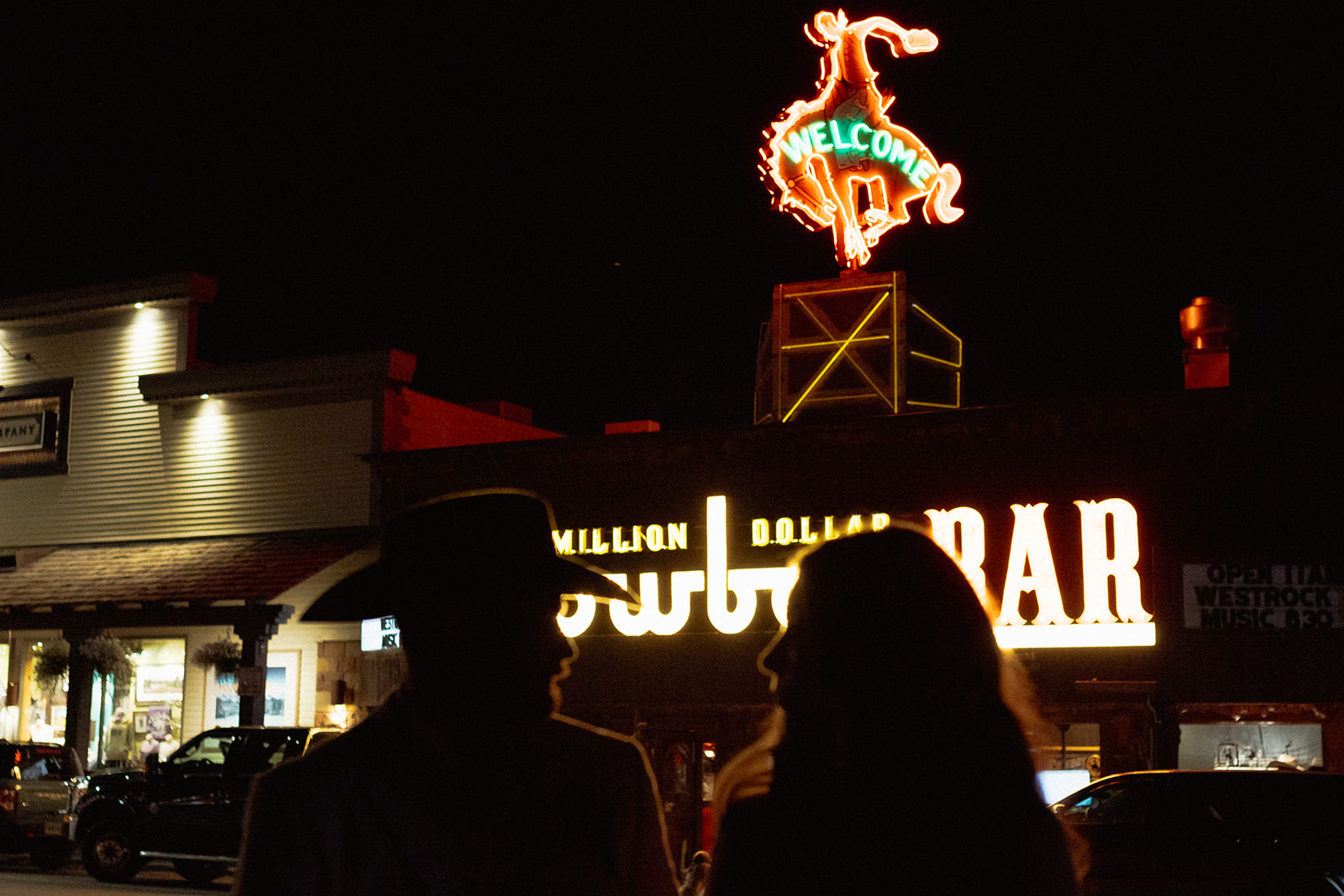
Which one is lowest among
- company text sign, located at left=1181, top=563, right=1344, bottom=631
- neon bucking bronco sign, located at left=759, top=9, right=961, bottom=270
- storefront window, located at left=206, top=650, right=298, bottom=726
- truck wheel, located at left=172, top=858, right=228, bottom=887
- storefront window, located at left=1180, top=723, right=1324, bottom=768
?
Result: truck wheel, located at left=172, top=858, right=228, bottom=887

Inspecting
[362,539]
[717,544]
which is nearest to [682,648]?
[717,544]

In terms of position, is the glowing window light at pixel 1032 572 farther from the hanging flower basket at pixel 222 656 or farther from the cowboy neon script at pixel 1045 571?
the hanging flower basket at pixel 222 656

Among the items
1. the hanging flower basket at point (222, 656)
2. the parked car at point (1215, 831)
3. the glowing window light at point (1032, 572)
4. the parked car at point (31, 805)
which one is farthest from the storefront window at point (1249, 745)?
the hanging flower basket at point (222, 656)

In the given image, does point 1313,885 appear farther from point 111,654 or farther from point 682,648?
point 111,654

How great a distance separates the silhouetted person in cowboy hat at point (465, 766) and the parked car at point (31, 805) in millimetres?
18270

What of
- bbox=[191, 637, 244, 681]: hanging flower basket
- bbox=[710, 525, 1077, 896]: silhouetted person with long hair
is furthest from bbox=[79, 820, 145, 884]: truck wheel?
bbox=[710, 525, 1077, 896]: silhouetted person with long hair

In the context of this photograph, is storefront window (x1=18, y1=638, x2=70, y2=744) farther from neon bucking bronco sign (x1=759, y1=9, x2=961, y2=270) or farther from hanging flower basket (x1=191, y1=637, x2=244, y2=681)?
neon bucking bronco sign (x1=759, y1=9, x2=961, y2=270)

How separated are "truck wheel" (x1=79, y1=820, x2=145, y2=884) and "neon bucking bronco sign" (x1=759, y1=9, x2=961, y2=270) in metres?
13.6

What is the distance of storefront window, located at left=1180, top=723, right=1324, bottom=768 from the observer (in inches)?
776

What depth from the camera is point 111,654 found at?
26.4m

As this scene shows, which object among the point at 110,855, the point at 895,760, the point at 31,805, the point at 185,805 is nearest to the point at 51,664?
the point at 31,805

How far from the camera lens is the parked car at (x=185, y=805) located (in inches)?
700

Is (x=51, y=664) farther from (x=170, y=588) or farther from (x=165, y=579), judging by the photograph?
(x=170, y=588)

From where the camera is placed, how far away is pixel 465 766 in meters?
2.54
